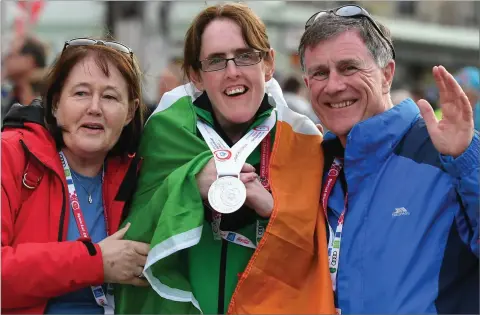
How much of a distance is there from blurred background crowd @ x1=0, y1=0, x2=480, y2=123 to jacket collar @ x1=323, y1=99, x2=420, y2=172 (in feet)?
2.62

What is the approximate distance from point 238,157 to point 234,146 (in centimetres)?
8

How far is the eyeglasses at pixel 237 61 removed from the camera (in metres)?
3.52

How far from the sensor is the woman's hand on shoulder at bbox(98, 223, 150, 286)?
130 inches

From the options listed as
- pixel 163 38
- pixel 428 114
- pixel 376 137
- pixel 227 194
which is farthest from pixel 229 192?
pixel 163 38

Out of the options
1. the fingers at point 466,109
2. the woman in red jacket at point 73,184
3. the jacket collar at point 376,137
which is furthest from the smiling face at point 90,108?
the fingers at point 466,109

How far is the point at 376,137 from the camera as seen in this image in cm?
322

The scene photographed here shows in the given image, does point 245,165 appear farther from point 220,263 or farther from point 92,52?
point 92,52

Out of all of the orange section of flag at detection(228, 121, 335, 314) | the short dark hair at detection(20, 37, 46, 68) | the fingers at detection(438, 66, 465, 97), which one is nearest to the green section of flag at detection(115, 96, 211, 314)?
the orange section of flag at detection(228, 121, 335, 314)

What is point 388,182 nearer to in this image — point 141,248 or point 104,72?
point 141,248

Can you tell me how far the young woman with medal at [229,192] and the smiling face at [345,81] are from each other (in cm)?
21

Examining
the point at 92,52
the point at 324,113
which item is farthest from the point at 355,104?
the point at 92,52

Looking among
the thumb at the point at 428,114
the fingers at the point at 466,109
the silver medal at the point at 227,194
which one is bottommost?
the silver medal at the point at 227,194

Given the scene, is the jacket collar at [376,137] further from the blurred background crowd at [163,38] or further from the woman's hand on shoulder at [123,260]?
the woman's hand on shoulder at [123,260]

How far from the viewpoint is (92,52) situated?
11.7ft
